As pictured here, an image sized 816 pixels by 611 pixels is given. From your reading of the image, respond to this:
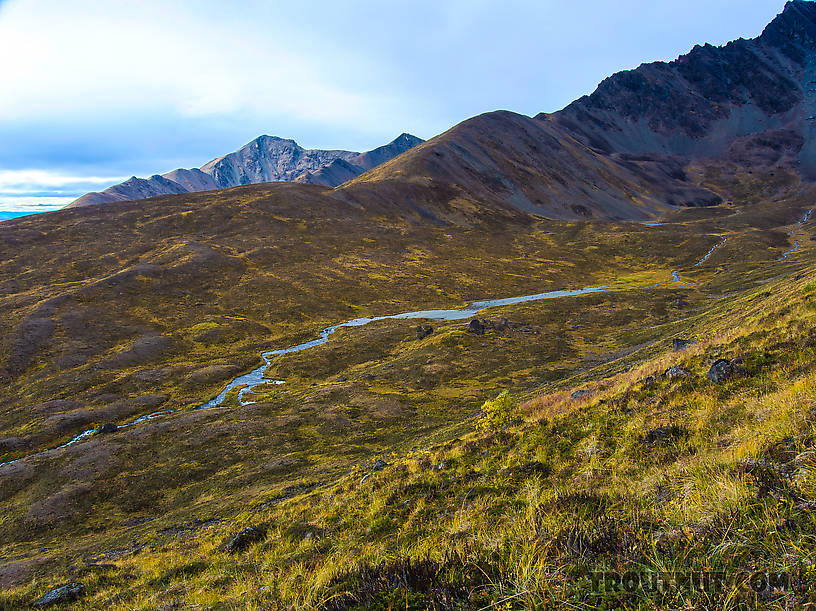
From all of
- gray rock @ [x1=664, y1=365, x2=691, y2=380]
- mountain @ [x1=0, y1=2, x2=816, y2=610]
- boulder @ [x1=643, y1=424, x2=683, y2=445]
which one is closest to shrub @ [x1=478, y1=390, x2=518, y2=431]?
mountain @ [x1=0, y1=2, x2=816, y2=610]

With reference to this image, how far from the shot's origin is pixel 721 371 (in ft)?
38.0

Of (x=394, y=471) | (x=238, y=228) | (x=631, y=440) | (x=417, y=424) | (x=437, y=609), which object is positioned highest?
(x=238, y=228)

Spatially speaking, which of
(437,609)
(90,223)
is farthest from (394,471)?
(90,223)

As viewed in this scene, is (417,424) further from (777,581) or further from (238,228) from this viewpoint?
(238,228)

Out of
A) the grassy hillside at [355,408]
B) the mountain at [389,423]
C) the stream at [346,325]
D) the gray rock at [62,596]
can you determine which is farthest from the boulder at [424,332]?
the gray rock at [62,596]

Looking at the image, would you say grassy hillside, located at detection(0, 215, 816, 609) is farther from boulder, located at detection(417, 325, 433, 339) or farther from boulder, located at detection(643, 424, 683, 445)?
boulder, located at detection(417, 325, 433, 339)

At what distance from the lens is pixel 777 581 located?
8.60 feet

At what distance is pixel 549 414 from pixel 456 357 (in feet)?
149

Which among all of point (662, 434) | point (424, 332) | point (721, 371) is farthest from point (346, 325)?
point (662, 434)

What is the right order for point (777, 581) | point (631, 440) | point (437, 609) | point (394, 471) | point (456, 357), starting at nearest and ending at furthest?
point (777, 581)
point (437, 609)
point (631, 440)
point (394, 471)
point (456, 357)

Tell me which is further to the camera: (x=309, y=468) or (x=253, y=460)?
(x=253, y=460)

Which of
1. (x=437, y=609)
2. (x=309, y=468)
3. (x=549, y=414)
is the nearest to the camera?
(x=437, y=609)

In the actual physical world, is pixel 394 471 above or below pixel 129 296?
below

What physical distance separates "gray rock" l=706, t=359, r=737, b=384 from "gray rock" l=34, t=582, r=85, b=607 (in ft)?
76.9
